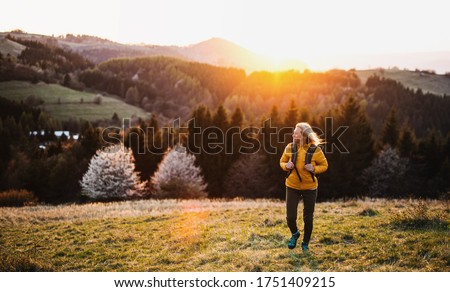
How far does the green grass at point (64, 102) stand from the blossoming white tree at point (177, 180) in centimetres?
2740

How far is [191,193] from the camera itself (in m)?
41.9

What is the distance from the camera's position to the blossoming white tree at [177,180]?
42125 mm

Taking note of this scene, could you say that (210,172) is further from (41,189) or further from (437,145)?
(437,145)

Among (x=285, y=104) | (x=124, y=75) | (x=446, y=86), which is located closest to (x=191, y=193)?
(x=285, y=104)

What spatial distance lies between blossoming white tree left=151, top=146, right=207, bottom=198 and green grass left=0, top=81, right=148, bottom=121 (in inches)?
1079

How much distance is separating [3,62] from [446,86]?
16376 centimetres

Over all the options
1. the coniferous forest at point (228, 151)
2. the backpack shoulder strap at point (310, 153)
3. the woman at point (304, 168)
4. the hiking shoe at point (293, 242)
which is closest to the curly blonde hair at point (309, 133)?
the woman at point (304, 168)

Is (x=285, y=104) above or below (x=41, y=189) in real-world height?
above

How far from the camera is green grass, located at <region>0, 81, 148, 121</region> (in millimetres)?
55419

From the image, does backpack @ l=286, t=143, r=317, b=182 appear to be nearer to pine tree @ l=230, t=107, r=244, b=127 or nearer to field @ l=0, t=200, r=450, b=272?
field @ l=0, t=200, r=450, b=272

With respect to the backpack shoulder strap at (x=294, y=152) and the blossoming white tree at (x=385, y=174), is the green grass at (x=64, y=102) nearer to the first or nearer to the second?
the backpack shoulder strap at (x=294, y=152)

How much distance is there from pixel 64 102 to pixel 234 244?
103232mm

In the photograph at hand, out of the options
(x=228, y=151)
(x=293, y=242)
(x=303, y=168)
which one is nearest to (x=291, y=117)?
(x=228, y=151)

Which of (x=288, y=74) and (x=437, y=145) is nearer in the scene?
(x=437, y=145)
